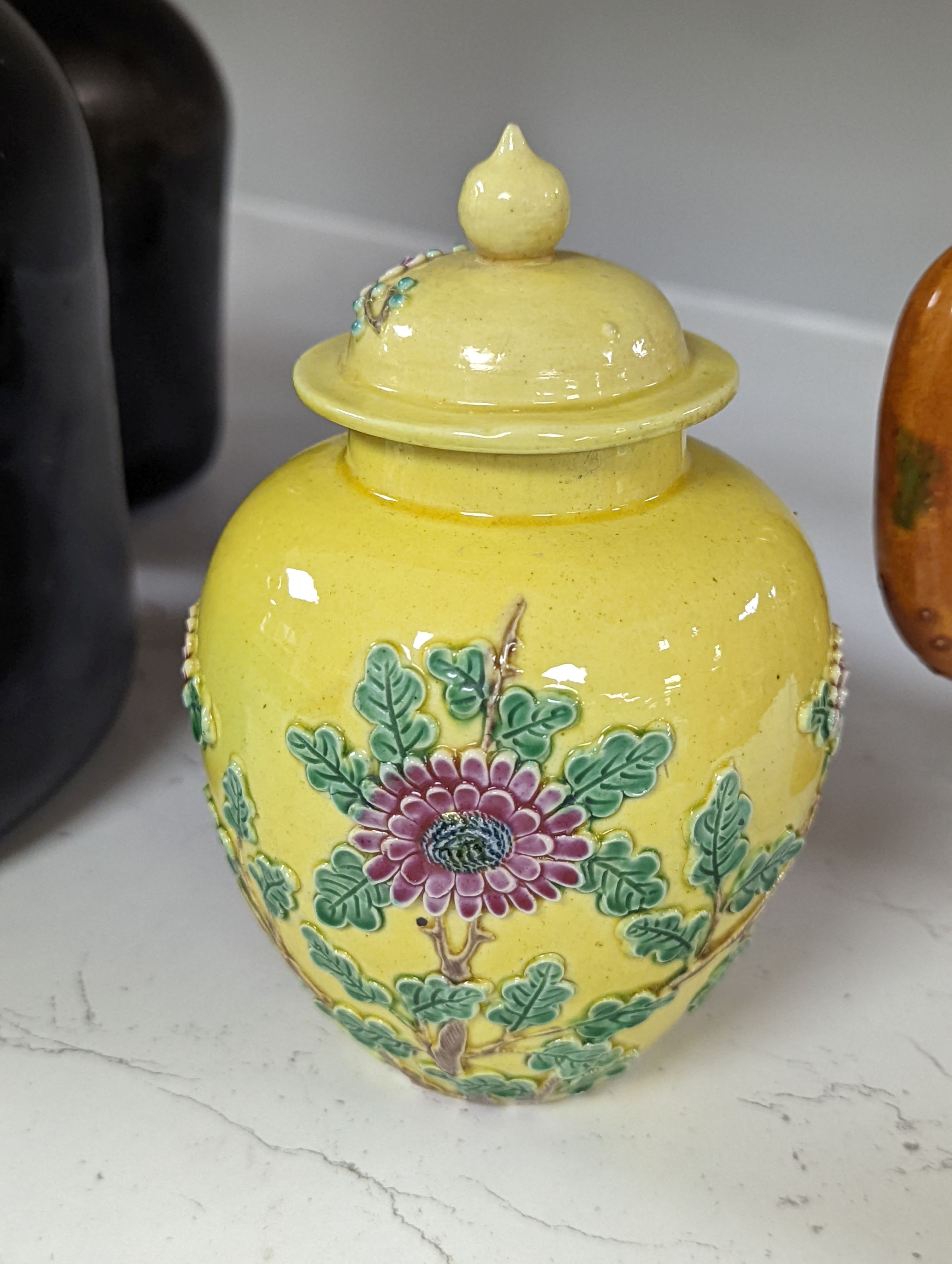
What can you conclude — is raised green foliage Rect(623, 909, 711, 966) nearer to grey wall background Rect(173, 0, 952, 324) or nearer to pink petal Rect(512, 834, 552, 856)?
pink petal Rect(512, 834, 552, 856)

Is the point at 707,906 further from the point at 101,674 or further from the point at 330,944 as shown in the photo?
the point at 101,674

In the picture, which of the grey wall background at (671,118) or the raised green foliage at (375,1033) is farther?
the grey wall background at (671,118)

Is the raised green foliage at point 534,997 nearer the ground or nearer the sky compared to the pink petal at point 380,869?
nearer the ground

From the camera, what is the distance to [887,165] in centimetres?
125

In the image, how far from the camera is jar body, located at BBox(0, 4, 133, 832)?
876 mm

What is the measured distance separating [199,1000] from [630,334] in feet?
1.76

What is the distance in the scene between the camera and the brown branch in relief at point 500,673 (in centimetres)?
Result: 63

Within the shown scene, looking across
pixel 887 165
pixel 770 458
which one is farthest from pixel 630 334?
pixel 770 458

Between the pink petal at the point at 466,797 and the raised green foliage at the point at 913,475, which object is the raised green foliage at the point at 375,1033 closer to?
the pink petal at the point at 466,797

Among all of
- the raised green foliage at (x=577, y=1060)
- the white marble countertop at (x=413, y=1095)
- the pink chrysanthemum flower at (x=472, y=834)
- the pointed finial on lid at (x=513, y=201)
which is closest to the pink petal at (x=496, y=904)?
the pink chrysanthemum flower at (x=472, y=834)

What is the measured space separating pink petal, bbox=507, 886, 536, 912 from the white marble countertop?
0.70ft

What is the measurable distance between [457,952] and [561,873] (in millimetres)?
76

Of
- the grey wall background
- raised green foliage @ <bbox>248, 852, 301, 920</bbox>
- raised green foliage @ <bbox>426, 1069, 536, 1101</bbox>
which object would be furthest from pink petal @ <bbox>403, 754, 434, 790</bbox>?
the grey wall background

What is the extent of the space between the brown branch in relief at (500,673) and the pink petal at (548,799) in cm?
3
